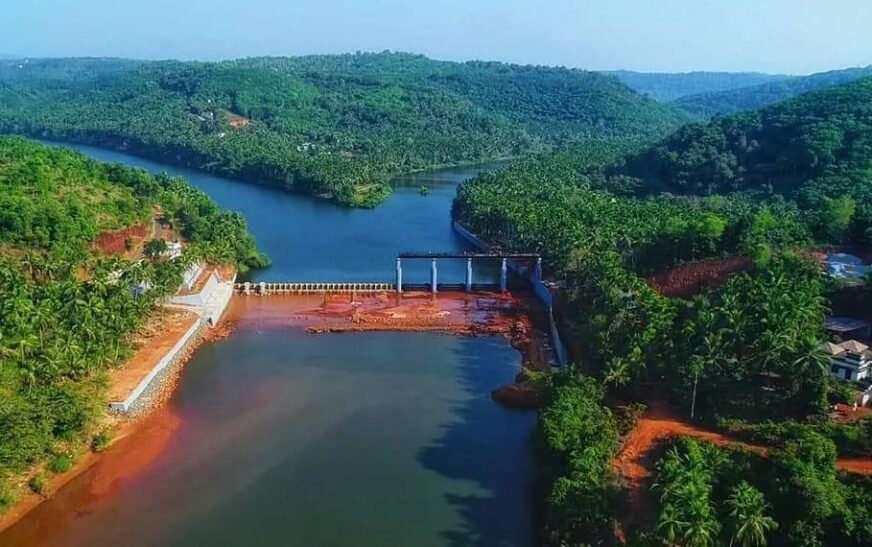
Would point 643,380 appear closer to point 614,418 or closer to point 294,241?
point 614,418

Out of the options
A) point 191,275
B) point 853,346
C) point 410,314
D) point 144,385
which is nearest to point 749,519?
point 853,346

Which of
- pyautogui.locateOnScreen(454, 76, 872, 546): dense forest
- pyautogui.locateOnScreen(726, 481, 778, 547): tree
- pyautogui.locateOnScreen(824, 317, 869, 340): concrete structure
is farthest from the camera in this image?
pyautogui.locateOnScreen(824, 317, 869, 340): concrete structure

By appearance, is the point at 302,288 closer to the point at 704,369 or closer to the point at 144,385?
the point at 144,385

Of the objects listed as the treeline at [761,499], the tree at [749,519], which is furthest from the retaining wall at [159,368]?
the tree at [749,519]

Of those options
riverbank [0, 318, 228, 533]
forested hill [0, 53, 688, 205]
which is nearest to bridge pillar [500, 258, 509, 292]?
riverbank [0, 318, 228, 533]

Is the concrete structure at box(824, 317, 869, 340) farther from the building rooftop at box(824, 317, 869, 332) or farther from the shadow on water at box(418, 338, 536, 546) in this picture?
the shadow on water at box(418, 338, 536, 546)

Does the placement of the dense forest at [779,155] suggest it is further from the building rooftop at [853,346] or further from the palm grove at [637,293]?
the building rooftop at [853,346]
